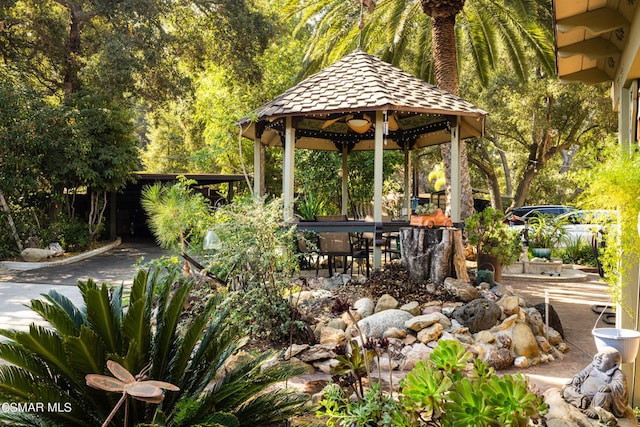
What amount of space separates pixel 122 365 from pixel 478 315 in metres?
4.48

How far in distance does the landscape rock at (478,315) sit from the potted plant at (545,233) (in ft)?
23.5

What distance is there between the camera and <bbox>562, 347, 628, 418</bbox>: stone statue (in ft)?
10.6

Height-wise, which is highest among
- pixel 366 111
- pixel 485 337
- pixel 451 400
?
pixel 366 111

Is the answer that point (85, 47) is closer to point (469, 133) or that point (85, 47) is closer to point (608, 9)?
point (469, 133)

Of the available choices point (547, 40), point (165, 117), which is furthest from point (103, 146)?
point (547, 40)

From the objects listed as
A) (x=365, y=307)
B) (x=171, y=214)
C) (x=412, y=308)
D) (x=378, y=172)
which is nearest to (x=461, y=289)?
(x=412, y=308)

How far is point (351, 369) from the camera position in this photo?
9.88 feet

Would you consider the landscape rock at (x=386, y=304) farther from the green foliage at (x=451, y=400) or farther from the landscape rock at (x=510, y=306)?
the green foliage at (x=451, y=400)

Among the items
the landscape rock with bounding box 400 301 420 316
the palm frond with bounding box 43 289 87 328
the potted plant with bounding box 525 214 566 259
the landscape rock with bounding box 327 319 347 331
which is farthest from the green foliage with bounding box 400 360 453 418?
the potted plant with bounding box 525 214 566 259

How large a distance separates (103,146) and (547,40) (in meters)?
12.5

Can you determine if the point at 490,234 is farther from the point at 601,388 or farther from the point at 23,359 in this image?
the point at 23,359

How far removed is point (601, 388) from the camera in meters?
3.28

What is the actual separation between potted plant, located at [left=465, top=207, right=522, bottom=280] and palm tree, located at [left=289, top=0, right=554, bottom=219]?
324cm

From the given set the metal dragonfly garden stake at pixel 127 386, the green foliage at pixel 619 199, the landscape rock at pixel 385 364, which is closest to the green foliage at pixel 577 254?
the landscape rock at pixel 385 364
